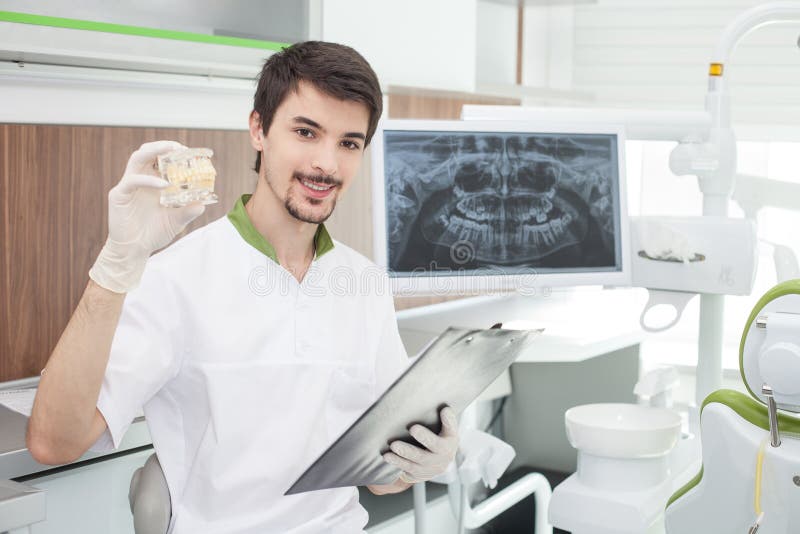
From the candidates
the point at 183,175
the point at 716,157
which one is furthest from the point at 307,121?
the point at 716,157

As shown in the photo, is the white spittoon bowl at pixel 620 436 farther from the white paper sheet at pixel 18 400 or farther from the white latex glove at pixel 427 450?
the white paper sheet at pixel 18 400

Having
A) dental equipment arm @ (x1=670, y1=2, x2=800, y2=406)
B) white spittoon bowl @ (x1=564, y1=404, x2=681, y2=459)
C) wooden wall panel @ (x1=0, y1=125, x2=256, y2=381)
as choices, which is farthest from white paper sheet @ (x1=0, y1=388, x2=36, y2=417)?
dental equipment arm @ (x1=670, y1=2, x2=800, y2=406)

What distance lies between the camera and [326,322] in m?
1.46

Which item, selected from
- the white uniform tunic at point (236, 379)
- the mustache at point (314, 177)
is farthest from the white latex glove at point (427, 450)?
the mustache at point (314, 177)

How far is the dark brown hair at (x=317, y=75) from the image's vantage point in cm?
141

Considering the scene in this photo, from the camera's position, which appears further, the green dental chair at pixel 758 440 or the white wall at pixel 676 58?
the white wall at pixel 676 58

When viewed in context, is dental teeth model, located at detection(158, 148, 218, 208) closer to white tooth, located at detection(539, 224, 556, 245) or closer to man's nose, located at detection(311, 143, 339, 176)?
man's nose, located at detection(311, 143, 339, 176)

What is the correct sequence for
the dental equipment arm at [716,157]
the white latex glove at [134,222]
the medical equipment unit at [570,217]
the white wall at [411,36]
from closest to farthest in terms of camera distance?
the white latex glove at [134,222] → the medical equipment unit at [570,217] → the dental equipment arm at [716,157] → the white wall at [411,36]

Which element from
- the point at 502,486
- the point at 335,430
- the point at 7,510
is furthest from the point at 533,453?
the point at 7,510

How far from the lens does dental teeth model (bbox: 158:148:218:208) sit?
1.13 metres

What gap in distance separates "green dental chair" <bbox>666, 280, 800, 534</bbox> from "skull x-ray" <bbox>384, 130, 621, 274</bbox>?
0.61 m

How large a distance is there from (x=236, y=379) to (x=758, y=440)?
2.54ft

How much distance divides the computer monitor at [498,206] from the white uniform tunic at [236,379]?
0.41 metres

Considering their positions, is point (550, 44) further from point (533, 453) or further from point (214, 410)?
point (214, 410)
